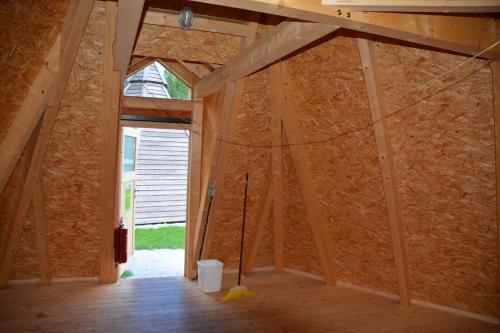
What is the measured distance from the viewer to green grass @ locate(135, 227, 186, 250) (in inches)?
300

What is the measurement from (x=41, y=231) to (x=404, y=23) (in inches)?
150

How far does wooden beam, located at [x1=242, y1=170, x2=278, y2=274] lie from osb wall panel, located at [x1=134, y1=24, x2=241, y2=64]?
1.64 m

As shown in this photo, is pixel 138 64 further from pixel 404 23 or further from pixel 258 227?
pixel 404 23

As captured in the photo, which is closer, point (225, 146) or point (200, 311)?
point (200, 311)

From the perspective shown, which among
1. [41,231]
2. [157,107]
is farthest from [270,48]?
[41,231]

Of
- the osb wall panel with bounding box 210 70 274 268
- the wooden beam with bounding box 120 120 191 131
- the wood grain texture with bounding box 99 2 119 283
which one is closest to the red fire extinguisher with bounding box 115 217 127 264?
the wood grain texture with bounding box 99 2 119 283

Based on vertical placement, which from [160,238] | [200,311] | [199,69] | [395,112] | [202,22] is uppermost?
[202,22]

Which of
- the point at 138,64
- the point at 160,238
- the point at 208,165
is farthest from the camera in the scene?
the point at 160,238

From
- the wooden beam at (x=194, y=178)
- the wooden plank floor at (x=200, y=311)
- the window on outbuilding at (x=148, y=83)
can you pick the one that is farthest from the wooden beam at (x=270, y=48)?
the window on outbuilding at (x=148, y=83)

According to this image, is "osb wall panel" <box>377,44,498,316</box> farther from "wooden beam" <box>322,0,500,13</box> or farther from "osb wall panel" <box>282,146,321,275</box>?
"osb wall panel" <box>282,146,321,275</box>

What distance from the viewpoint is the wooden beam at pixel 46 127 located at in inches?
113

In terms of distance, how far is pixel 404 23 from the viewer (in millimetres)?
2244

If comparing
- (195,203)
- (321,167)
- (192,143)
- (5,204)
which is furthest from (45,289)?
(321,167)

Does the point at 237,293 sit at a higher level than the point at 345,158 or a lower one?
lower
